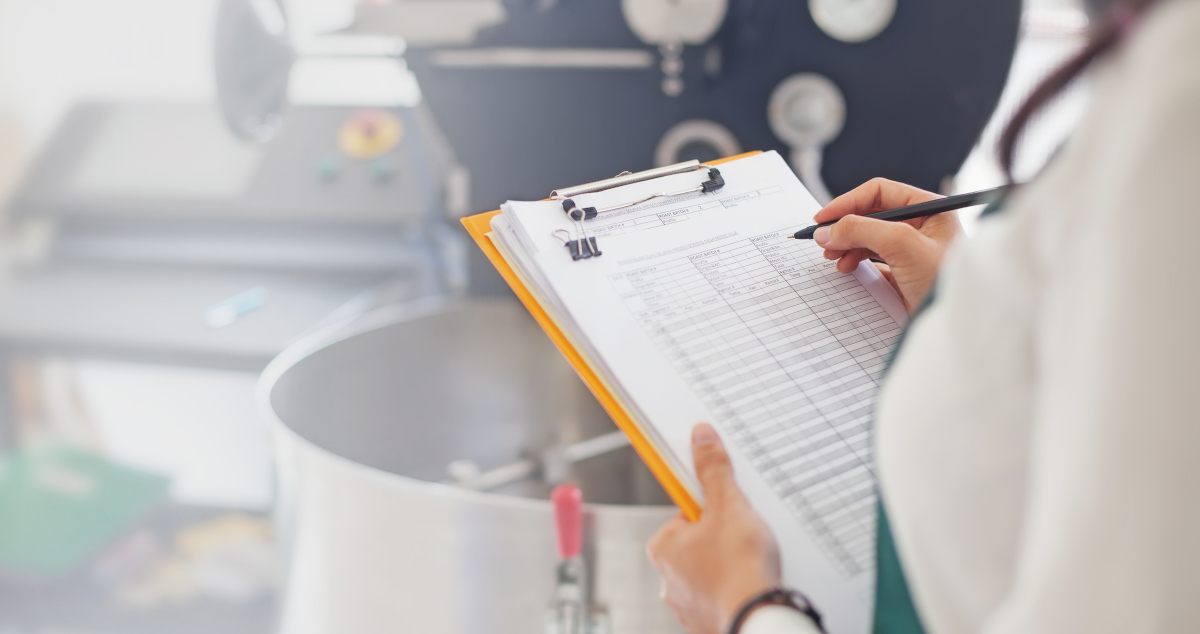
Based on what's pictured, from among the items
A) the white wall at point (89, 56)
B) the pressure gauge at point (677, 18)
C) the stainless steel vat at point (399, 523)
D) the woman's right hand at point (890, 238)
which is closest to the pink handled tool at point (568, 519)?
the stainless steel vat at point (399, 523)

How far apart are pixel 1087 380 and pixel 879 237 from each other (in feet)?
1.07

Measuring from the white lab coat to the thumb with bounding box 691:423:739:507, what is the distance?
142 millimetres

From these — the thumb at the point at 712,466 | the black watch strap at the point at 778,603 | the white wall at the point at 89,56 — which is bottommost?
the black watch strap at the point at 778,603

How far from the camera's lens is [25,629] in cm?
147

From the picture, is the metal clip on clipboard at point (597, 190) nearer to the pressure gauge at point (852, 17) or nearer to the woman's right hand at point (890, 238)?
the woman's right hand at point (890, 238)

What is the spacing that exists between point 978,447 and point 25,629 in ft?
5.49

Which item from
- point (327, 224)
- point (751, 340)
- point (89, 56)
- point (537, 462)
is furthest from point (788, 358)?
point (89, 56)

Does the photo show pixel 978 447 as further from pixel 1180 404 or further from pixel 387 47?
pixel 387 47

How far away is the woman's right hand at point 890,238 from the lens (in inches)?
22.1

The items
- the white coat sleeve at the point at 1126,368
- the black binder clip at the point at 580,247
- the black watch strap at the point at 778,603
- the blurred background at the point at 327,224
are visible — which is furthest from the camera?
the blurred background at the point at 327,224

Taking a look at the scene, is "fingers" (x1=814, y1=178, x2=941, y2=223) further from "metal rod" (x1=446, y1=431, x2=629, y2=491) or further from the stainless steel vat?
"metal rod" (x1=446, y1=431, x2=629, y2=491)

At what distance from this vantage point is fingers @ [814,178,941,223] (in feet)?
1.98

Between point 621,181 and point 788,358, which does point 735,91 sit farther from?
point 788,358

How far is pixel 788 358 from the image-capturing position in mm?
514
